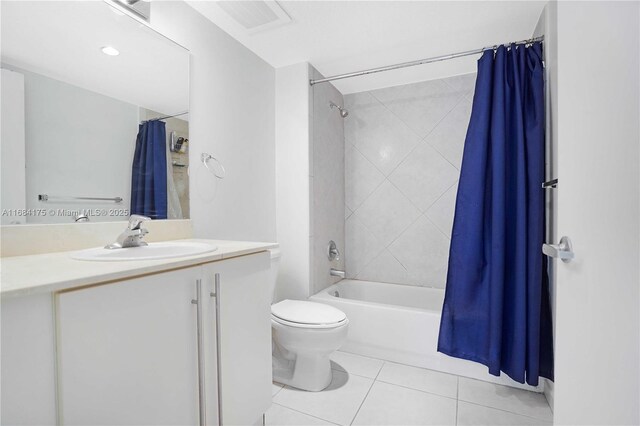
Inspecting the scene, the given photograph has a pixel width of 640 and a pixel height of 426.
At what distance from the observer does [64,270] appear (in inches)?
30.6

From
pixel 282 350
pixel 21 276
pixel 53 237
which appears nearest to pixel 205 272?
pixel 21 276

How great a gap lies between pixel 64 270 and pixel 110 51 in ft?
3.45

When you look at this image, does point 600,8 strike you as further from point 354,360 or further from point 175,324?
point 354,360

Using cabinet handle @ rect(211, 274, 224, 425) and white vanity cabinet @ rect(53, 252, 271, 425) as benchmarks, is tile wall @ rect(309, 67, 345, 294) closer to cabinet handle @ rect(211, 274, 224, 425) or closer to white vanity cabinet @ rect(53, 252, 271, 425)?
white vanity cabinet @ rect(53, 252, 271, 425)

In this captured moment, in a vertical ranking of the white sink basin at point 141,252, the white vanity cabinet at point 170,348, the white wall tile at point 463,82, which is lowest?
the white vanity cabinet at point 170,348

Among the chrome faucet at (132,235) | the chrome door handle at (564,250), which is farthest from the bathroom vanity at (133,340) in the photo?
the chrome door handle at (564,250)

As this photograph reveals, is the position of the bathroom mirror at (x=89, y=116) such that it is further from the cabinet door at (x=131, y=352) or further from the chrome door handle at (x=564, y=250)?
the chrome door handle at (x=564, y=250)

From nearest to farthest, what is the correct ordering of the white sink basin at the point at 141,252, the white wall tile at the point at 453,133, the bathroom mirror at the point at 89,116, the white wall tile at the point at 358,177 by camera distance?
the white sink basin at the point at 141,252 < the bathroom mirror at the point at 89,116 < the white wall tile at the point at 453,133 < the white wall tile at the point at 358,177

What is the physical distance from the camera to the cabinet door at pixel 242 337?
109 cm

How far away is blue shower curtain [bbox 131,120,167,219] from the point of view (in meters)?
1.42

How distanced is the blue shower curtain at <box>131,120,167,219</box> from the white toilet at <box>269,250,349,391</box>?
0.88 metres

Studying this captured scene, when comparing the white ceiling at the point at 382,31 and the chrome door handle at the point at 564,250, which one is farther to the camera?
the white ceiling at the point at 382,31

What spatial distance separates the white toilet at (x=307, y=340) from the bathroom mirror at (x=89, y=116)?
853 mm

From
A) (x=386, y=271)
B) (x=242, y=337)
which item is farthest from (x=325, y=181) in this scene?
(x=242, y=337)
